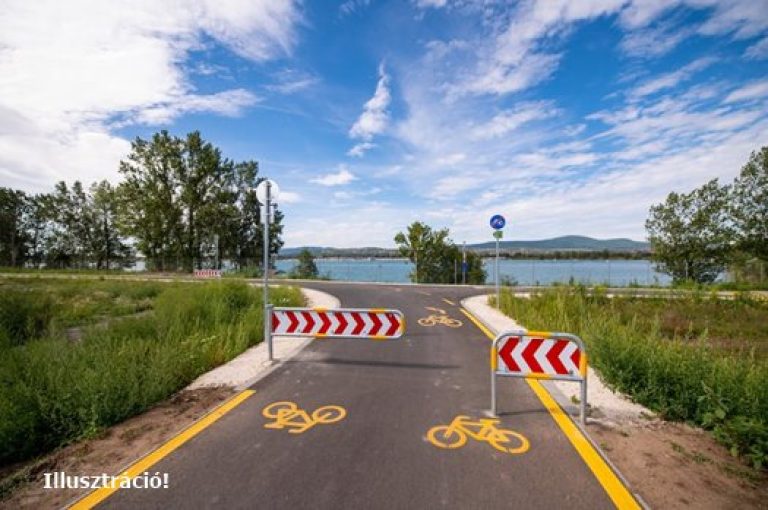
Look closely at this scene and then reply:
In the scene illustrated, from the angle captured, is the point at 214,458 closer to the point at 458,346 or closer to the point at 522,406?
the point at 522,406

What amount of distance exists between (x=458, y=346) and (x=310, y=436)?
4.39 meters

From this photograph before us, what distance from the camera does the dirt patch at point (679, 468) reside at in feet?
8.73

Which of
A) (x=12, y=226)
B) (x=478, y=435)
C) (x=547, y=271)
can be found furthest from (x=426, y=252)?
(x=12, y=226)

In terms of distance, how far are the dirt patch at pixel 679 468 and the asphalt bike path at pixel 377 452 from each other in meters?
0.38

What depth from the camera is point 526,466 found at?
10.1 feet

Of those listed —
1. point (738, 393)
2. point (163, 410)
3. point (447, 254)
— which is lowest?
point (163, 410)

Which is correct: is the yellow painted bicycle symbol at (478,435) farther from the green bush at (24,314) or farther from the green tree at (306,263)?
the green tree at (306,263)

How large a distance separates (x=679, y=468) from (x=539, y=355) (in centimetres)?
152

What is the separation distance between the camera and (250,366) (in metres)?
5.99

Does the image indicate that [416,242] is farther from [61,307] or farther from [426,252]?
[61,307]

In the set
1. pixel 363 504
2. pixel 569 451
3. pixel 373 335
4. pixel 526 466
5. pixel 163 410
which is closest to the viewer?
pixel 363 504

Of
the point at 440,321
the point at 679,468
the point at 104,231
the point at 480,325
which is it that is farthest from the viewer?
the point at 104,231

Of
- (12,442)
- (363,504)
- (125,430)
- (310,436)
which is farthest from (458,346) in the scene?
(12,442)

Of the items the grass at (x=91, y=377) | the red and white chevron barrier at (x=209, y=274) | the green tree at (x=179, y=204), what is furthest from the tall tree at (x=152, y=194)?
the grass at (x=91, y=377)
